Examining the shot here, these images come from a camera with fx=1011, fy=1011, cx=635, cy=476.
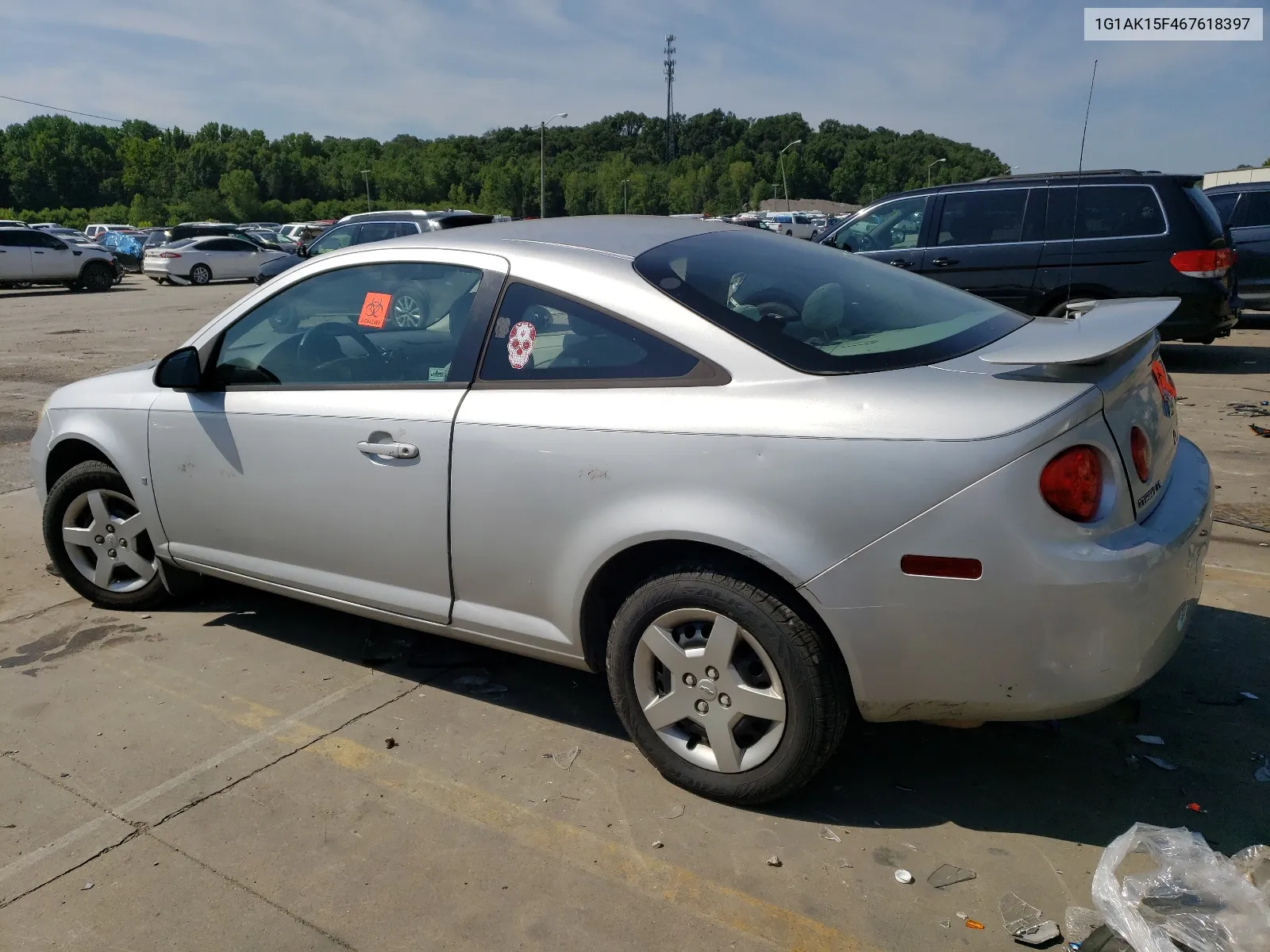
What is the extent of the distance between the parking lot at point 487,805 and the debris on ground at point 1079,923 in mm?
36

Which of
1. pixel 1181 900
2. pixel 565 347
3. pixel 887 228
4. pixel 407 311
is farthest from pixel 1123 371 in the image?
pixel 887 228

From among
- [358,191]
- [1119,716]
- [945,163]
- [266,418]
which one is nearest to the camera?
[1119,716]

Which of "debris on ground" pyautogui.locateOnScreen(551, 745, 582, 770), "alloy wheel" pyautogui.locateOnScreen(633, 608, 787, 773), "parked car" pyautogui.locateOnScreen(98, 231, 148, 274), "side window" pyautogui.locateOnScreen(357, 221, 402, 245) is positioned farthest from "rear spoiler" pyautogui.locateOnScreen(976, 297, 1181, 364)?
"parked car" pyautogui.locateOnScreen(98, 231, 148, 274)

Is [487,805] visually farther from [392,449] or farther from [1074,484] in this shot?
[1074,484]

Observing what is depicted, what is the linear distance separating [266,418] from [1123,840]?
3046 mm

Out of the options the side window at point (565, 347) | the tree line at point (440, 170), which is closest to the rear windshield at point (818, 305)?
the side window at point (565, 347)

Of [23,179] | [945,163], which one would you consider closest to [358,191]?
[23,179]

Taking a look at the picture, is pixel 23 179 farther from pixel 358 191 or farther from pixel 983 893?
pixel 983 893

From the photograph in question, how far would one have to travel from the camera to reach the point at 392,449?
331 centimetres

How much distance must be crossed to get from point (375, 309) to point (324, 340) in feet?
0.87

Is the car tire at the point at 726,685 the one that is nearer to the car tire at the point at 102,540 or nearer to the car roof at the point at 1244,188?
the car tire at the point at 102,540

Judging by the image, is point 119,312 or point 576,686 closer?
point 576,686

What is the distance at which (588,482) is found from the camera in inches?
115

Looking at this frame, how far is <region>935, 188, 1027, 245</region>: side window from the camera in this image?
383 inches
